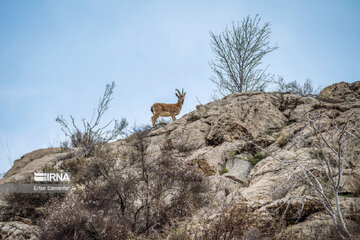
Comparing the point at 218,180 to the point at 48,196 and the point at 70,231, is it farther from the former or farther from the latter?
the point at 48,196

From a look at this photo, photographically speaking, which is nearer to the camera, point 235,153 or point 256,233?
point 256,233

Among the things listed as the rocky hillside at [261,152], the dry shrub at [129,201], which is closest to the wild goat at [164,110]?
the rocky hillside at [261,152]

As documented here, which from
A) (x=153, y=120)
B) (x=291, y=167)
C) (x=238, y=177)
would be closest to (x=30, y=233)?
(x=238, y=177)

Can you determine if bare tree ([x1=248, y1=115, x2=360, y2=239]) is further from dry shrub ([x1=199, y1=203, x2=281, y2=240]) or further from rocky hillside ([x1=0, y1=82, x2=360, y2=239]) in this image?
dry shrub ([x1=199, y1=203, x2=281, y2=240])

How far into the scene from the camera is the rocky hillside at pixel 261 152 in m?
4.98

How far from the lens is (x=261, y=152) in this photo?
9.16 m

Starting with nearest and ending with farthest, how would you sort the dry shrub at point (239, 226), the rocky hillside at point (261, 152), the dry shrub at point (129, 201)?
1. the dry shrub at point (239, 226)
2. the rocky hillside at point (261, 152)
3. the dry shrub at point (129, 201)

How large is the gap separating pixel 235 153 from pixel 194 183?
2.87m

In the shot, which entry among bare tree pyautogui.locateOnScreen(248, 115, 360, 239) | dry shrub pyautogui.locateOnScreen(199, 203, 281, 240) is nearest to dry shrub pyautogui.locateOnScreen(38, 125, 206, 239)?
dry shrub pyautogui.locateOnScreen(199, 203, 281, 240)

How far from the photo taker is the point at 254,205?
5.15 metres

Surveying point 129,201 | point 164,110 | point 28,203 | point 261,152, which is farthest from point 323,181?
point 164,110

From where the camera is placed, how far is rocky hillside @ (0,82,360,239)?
16.3 feet

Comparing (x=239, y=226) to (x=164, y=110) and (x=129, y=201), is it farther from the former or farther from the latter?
(x=164, y=110)

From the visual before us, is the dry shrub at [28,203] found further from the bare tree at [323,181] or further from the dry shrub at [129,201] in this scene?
the bare tree at [323,181]
